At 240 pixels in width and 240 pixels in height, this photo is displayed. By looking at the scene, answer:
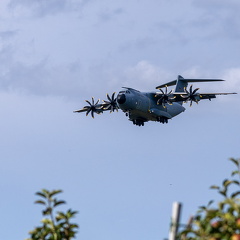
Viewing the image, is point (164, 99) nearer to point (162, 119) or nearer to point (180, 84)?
point (162, 119)

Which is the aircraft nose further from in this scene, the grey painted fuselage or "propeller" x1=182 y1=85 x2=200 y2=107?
"propeller" x1=182 y1=85 x2=200 y2=107

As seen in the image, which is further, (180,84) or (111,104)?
(180,84)

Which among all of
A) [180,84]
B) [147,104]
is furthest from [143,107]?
[180,84]

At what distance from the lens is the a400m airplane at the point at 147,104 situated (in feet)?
306

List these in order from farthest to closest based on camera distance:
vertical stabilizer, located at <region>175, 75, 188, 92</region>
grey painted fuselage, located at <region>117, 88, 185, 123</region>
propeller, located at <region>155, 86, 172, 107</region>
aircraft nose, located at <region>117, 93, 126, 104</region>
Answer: vertical stabilizer, located at <region>175, 75, 188, 92</region>, propeller, located at <region>155, 86, 172, 107</region>, grey painted fuselage, located at <region>117, 88, 185, 123</region>, aircraft nose, located at <region>117, 93, 126, 104</region>

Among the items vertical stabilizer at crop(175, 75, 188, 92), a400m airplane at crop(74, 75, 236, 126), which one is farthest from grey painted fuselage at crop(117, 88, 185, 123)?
vertical stabilizer at crop(175, 75, 188, 92)

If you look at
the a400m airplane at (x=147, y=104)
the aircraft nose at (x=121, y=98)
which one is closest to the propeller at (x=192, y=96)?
the a400m airplane at (x=147, y=104)

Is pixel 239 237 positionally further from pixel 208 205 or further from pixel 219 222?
pixel 208 205

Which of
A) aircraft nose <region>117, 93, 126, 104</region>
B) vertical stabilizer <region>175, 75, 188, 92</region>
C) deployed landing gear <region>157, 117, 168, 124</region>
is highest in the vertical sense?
vertical stabilizer <region>175, 75, 188, 92</region>

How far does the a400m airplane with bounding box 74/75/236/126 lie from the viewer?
3666 inches

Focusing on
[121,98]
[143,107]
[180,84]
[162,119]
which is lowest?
[121,98]

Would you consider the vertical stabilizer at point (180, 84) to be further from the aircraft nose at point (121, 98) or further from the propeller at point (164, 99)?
the aircraft nose at point (121, 98)

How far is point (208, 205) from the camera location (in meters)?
16.5

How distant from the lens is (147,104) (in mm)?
97625
